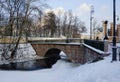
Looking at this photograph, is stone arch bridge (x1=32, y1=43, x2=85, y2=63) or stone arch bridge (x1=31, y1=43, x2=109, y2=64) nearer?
stone arch bridge (x1=31, y1=43, x2=109, y2=64)

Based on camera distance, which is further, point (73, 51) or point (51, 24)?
point (51, 24)

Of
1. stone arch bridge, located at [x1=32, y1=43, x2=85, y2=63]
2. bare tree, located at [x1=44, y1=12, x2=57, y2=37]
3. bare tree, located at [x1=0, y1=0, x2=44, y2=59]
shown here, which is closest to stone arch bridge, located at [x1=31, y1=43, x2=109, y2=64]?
stone arch bridge, located at [x1=32, y1=43, x2=85, y2=63]

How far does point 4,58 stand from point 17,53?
167 inches

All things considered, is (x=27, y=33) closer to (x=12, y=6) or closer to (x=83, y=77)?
(x=12, y=6)

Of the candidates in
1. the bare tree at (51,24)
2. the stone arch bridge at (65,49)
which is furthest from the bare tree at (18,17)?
the bare tree at (51,24)

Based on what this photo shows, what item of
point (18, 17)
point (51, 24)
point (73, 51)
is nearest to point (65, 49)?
point (73, 51)

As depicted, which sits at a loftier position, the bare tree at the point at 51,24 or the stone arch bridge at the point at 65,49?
the bare tree at the point at 51,24

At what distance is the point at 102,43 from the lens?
66.7 feet

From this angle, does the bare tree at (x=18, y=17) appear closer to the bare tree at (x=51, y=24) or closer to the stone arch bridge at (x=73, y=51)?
the stone arch bridge at (x=73, y=51)

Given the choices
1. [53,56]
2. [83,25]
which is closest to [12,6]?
[53,56]

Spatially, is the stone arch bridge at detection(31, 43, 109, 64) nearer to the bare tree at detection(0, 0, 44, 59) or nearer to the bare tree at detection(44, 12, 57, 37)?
the bare tree at detection(0, 0, 44, 59)

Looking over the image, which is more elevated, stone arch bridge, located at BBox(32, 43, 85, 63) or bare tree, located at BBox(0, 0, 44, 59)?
bare tree, located at BBox(0, 0, 44, 59)

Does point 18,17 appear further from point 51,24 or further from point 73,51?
point 51,24

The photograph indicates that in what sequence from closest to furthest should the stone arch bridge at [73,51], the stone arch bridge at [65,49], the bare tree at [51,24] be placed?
the stone arch bridge at [73,51]
the stone arch bridge at [65,49]
the bare tree at [51,24]
